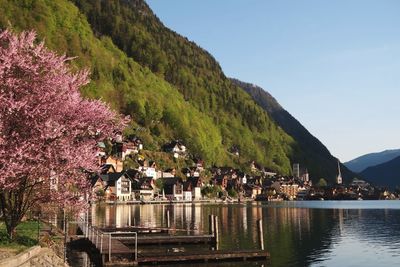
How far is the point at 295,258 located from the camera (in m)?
44.0

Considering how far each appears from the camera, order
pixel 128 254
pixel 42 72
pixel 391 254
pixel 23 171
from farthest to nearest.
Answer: pixel 391 254 < pixel 128 254 < pixel 42 72 < pixel 23 171

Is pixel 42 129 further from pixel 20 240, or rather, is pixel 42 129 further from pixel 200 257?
pixel 200 257

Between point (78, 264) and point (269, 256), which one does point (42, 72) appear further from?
point (269, 256)

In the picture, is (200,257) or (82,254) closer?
(200,257)

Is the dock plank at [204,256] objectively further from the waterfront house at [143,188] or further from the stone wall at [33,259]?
the waterfront house at [143,188]

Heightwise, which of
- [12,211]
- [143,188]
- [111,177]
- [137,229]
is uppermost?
[111,177]

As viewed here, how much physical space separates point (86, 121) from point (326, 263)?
2357 centimetres

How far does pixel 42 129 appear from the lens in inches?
1080

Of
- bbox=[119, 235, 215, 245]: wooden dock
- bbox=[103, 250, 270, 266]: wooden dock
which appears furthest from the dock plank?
bbox=[119, 235, 215, 245]: wooden dock

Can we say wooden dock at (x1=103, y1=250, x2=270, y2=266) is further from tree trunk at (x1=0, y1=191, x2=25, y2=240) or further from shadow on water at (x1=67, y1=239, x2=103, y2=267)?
tree trunk at (x1=0, y1=191, x2=25, y2=240)

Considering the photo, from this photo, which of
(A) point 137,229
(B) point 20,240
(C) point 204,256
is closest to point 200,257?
(C) point 204,256

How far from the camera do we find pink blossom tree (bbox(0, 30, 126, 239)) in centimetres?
2712

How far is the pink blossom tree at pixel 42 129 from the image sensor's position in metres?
27.1

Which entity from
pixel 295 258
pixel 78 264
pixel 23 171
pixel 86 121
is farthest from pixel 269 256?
pixel 23 171
